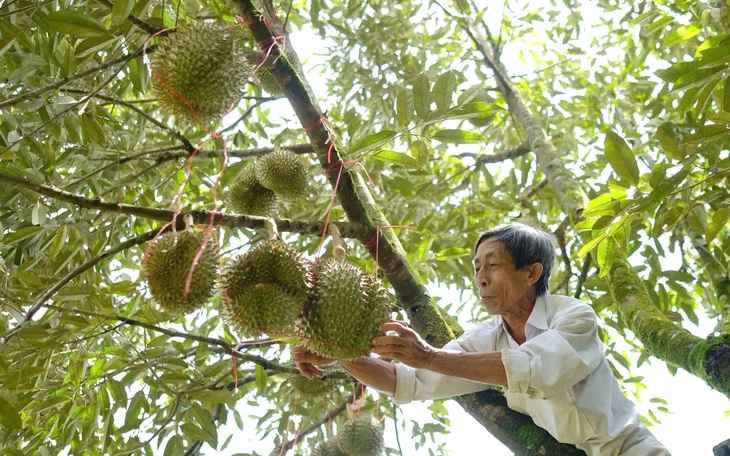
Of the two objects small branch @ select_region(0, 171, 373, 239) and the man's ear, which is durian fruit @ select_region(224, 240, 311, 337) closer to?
small branch @ select_region(0, 171, 373, 239)

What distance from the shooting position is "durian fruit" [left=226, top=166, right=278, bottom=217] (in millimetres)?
2678

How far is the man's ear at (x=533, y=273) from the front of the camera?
227 centimetres

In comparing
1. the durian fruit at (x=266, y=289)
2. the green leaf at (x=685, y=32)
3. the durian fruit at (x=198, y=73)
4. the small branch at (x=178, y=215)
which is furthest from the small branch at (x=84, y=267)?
the green leaf at (x=685, y=32)

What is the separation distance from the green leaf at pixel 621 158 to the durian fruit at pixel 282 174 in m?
1.18

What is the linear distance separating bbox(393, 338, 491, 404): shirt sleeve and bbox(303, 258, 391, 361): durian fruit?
0.43 m

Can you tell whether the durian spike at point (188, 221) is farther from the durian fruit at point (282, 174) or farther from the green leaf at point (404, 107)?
the durian fruit at point (282, 174)

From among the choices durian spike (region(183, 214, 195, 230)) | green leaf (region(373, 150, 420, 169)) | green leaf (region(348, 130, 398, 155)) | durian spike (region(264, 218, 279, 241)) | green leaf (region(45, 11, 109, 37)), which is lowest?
durian spike (region(264, 218, 279, 241))

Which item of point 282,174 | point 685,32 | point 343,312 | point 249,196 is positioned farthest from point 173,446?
point 685,32

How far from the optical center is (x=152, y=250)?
1.67 meters

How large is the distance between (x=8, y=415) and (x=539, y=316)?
166 centimetres

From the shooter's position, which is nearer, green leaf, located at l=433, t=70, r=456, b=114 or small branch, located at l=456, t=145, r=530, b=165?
green leaf, located at l=433, t=70, r=456, b=114

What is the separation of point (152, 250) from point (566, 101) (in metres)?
3.76

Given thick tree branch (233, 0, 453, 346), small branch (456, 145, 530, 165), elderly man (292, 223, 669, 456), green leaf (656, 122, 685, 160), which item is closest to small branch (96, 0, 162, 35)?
thick tree branch (233, 0, 453, 346)

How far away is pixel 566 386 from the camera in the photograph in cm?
177
